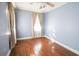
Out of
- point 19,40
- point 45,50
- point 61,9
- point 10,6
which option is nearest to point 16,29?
point 19,40

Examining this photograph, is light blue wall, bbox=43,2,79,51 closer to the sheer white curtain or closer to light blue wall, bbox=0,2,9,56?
the sheer white curtain

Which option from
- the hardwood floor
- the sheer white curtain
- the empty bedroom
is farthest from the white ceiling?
the hardwood floor

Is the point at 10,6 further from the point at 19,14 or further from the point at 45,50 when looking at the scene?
the point at 45,50

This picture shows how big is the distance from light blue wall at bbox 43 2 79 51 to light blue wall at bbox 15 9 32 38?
0.29 metres

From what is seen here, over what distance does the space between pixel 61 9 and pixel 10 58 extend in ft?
4.10

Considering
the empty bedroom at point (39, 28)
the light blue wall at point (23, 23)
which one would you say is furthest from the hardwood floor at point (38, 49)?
the light blue wall at point (23, 23)

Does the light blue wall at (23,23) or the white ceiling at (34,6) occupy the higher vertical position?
the white ceiling at (34,6)

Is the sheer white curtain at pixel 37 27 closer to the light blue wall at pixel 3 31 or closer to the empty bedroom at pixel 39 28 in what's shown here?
Result: the empty bedroom at pixel 39 28

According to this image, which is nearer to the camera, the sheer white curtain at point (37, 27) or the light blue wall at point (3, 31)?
the light blue wall at point (3, 31)

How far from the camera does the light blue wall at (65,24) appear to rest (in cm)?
150

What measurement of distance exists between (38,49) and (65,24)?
0.67m

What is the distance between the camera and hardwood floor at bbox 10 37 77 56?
1603mm

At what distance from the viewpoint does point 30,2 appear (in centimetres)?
155

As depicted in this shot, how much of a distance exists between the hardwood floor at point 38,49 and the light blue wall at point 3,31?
148 mm
